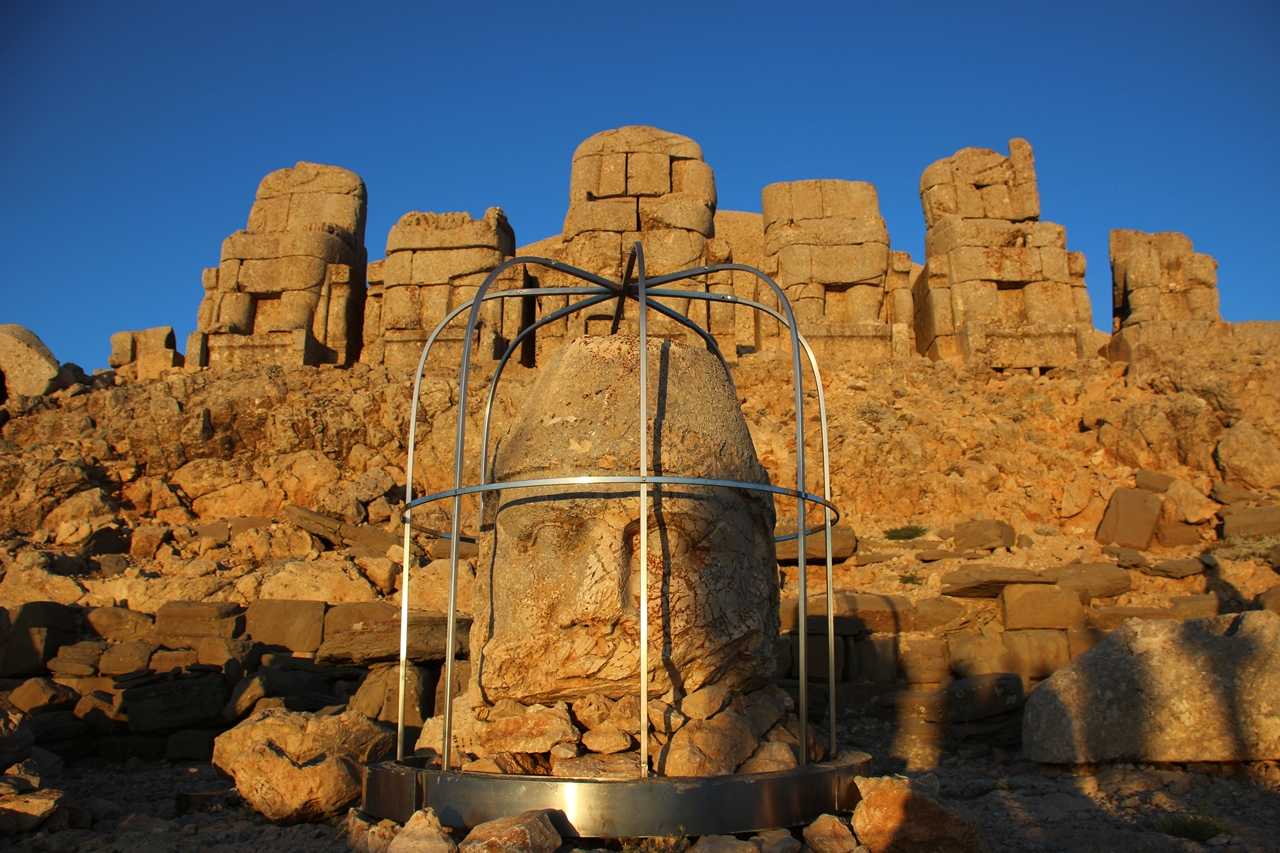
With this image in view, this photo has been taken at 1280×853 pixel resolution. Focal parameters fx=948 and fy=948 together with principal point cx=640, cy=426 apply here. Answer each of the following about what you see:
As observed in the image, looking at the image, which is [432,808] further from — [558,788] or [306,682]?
[306,682]

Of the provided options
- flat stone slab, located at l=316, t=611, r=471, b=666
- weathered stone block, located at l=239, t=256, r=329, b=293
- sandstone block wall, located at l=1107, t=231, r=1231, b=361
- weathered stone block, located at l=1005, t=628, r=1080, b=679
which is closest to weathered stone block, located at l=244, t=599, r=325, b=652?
flat stone slab, located at l=316, t=611, r=471, b=666

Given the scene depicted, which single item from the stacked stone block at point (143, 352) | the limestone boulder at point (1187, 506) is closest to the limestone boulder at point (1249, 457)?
the limestone boulder at point (1187, 506)

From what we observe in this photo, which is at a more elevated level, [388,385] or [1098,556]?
[388,385]

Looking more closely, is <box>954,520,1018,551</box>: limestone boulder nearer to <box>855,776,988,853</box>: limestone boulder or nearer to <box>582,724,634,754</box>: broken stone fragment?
<box>855,776,988,853</box>: limestone boulder

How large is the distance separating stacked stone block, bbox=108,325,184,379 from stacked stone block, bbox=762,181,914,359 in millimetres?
8559

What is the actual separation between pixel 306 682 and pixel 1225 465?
30.1 ft

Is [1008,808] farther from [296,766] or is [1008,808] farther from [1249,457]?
[1249,457]

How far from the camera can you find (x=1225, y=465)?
32.3 ft

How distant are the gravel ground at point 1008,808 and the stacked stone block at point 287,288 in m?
7.99

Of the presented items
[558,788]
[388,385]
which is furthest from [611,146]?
[558,788]

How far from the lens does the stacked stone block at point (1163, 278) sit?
14094 millimetres

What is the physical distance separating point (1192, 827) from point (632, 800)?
258 centimetres

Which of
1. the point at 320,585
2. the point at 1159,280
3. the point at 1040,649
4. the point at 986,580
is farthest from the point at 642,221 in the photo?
the point at 1159,280

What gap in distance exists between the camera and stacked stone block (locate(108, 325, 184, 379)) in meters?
13.4
